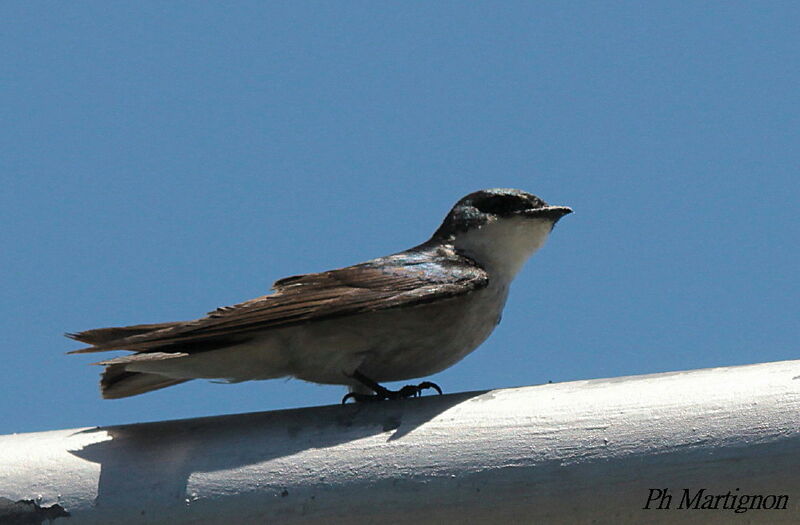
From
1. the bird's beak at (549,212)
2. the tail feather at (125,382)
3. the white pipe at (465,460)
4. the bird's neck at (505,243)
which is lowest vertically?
the white pipe at (465,460)

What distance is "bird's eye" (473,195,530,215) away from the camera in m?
4.50

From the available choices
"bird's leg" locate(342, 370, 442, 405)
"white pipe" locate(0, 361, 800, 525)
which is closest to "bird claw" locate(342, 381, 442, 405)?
"bird's leg" locate(342, 370, 442, 405)

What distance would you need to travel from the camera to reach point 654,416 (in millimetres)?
2695

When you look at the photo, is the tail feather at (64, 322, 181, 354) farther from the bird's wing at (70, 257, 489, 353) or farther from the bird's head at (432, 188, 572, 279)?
the bird's head at (432, 188, 572, 279)

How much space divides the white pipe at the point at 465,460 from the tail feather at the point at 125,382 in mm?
648

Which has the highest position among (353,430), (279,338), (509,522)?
(279,338)

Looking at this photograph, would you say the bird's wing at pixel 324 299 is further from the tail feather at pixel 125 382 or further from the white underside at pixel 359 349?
the tail feather at pixel 125 382

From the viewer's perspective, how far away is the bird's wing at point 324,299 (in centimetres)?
355

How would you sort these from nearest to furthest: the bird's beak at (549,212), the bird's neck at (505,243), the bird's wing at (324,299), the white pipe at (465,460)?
the white pipe at (465,460) < the bird's wing at (324,299) < the bird's neck at (505,243) < the bird's beak at (549,212)

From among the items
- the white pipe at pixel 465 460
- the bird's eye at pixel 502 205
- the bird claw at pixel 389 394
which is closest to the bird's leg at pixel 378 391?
the bird claw at pixel 389 394

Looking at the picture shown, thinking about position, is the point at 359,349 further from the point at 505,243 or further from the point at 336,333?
the point at 505,243

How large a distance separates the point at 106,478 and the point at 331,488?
2.01ft

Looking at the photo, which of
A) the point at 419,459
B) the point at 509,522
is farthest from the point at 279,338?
the point at 509,522

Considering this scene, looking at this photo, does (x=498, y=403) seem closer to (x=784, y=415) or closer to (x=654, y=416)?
(x=654, y=416)
